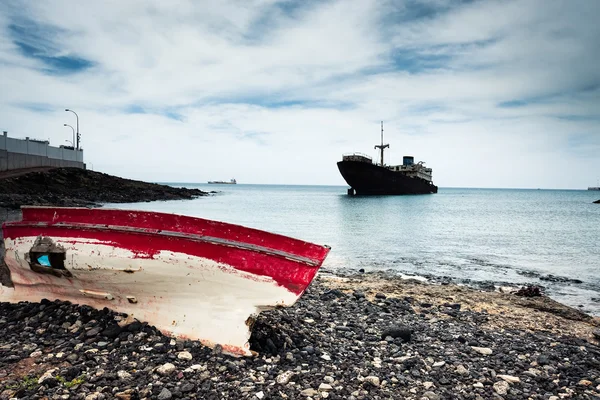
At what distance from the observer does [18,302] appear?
567cm

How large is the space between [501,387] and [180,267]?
12.2 feet

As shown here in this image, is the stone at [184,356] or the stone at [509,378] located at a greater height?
the stone at [184,356]

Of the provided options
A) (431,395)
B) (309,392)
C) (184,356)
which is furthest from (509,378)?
(184,356)

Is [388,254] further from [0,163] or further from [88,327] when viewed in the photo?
[0,163]

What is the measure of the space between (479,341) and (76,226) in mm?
5535

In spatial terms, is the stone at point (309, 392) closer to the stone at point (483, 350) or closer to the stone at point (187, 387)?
the stone at point (187, 387)

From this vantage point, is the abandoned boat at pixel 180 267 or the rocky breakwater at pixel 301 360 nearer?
the rocky breakwater at pixel 301 360

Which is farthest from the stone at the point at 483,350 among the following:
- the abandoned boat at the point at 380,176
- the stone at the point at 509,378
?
the abandoned boat at the point at 380,176

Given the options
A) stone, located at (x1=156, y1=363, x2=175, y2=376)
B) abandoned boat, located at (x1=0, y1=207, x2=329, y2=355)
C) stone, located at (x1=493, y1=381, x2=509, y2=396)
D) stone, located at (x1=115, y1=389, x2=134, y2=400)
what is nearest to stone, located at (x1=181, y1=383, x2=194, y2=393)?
stone, located at (x1=156, y1=363, x2=175, y2=376)

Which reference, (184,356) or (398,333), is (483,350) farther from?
(184,356)

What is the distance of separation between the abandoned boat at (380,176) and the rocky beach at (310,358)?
201 feet

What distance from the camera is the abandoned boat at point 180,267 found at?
471 cm

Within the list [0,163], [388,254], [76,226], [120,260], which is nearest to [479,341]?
[120,260]

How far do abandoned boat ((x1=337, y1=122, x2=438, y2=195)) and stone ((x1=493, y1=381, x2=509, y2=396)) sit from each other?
63.1 m
